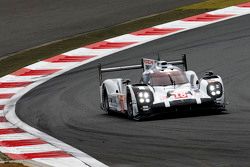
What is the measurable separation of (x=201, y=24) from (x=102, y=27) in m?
3.62

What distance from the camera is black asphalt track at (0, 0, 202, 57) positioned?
28.1 metres

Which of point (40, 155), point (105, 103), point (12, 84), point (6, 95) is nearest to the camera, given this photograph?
point (40, 155)

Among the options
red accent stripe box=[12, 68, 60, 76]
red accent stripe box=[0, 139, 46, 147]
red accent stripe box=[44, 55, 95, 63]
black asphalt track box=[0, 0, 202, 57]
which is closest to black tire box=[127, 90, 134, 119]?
red accent stripe box=[0, 139, 46, 147]

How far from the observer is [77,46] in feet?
85.6

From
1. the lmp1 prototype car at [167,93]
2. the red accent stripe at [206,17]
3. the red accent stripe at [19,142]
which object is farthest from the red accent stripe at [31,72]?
the red accent stripe at [19,142]

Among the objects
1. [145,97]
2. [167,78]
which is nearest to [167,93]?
[145,97]

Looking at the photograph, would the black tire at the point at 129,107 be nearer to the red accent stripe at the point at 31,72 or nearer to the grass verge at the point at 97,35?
the red accent stripe at the point at 31,72

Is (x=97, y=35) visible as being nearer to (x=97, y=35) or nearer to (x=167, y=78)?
(x=97, y=35)

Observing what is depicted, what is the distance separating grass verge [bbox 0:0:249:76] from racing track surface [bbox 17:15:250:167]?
201 cm

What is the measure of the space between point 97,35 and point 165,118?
11.3m

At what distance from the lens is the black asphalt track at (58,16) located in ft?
92.3

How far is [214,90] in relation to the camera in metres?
16.0

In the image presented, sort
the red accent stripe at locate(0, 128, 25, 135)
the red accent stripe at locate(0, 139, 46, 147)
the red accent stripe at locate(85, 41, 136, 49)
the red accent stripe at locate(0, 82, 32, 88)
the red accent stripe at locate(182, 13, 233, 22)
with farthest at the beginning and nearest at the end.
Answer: the red accent stripe at locate(182, 13, 233, 22), the red accent stripe at locate(85, 41, 136, 49), the red accent stripe at locate(0, 82, 32, 88), the red accent stripe at locate(0, 128, 25, 135), the red accent stripe at locate(0, 139, 46, 147)

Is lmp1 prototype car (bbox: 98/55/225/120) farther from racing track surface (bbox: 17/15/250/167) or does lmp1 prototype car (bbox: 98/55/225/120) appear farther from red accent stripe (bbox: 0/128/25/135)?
red accent stripe (bbox: 0/128/25/135)
